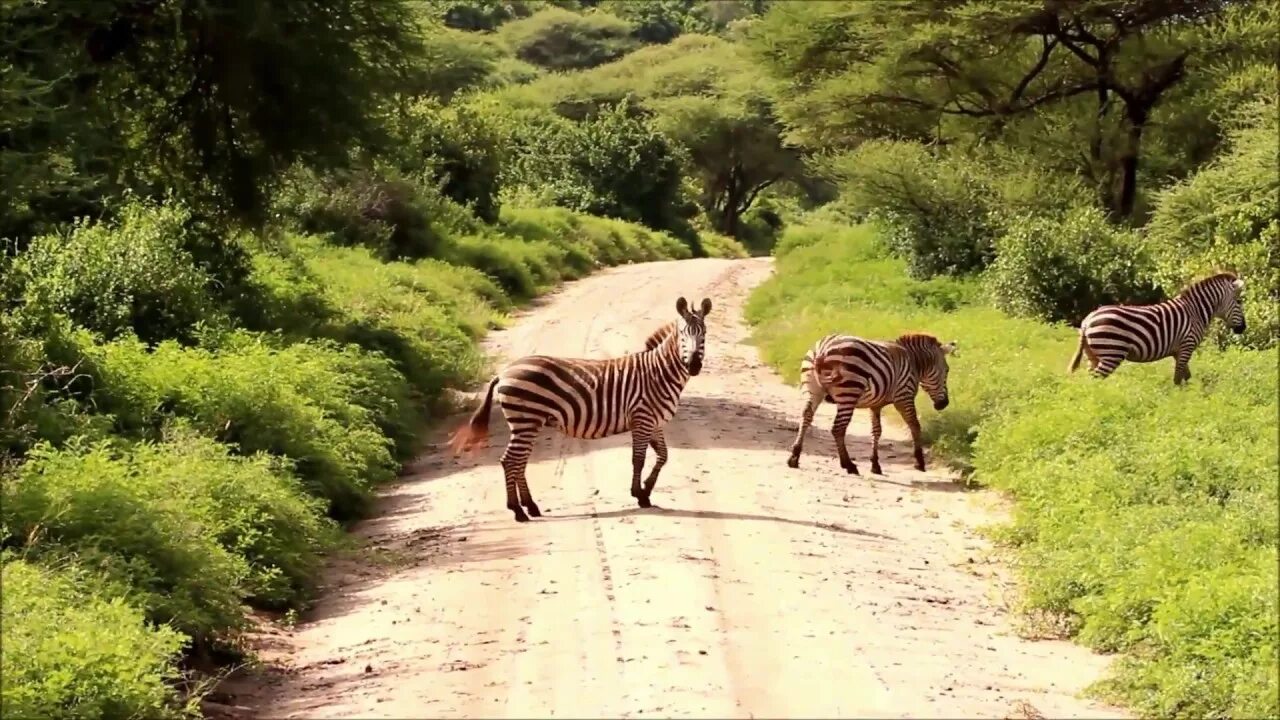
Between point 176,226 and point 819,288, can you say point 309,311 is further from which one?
point 819,288

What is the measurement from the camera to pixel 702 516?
10.7 meters

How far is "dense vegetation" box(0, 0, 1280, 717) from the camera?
7992mm

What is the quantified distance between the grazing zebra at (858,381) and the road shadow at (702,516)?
2141mm

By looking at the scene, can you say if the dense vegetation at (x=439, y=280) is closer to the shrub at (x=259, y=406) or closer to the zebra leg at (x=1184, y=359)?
the shrub at (x=259, y=406)

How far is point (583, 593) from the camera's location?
28.0 feet

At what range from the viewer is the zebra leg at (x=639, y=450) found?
11023 millimetres

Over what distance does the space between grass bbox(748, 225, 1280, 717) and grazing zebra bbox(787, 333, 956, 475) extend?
2.32ft

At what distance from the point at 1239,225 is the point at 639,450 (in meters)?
9.56

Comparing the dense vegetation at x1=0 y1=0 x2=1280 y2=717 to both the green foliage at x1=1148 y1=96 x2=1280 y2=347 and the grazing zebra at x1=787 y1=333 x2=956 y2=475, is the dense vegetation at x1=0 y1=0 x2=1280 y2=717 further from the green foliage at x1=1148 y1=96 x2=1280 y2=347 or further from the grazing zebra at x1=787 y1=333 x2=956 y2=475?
the grazing zebra at x1=787 y1=333 x2=956 y2=475

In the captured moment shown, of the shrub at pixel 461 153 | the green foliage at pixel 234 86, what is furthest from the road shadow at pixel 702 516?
the shrub at pixel 461 153

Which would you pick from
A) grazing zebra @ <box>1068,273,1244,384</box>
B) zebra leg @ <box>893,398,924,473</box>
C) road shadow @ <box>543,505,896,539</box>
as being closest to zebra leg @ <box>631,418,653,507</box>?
road shadow @ <box>543,505,896,539</box>

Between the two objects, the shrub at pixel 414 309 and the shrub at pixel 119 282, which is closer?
the shrub at pixel 119 282

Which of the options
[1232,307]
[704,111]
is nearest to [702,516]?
[1232,307]

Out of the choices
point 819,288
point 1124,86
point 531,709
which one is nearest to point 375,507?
point 531,709
